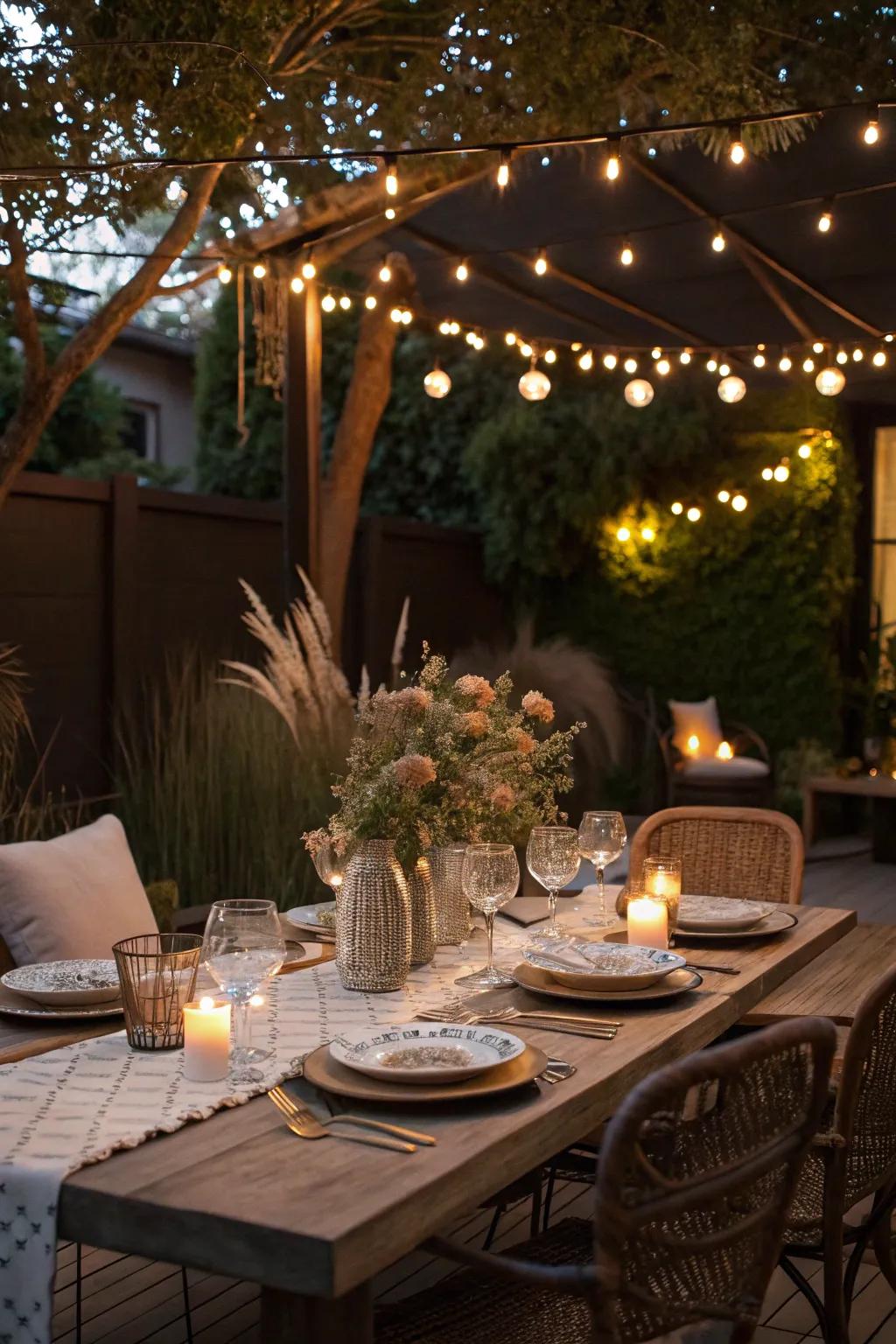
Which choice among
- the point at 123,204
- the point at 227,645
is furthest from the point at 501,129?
the point at 227,645

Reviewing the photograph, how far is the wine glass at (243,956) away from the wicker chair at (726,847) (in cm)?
164

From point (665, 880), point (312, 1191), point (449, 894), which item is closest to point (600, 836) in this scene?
Result: point (665, 880)

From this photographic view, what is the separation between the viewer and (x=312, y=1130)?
1.59m

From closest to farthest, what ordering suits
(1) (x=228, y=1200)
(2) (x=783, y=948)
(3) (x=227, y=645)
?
(1) (x=228, y=1200)
(2) (x=783, y=948)
(3) (x=227, y=645)

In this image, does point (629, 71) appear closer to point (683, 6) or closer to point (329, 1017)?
point (683, 6)

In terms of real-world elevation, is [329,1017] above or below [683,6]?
below

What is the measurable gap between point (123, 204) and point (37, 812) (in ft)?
6.31

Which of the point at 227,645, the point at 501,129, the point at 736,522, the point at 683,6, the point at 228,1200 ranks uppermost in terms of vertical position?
the point at 683,6

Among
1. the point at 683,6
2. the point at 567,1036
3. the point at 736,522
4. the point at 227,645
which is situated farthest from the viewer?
the point at 736,522

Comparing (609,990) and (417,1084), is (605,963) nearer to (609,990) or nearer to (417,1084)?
(609,990)

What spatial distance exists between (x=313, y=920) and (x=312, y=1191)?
130 centimetres

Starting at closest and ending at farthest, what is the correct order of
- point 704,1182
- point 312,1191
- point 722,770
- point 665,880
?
1. point 312,1191
2. point 704,1182
3. point 665,880
4. point 722,770

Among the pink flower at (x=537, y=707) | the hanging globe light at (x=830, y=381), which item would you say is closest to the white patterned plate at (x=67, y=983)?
the pink flower at (x=537, y=707)

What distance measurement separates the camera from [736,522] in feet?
30.3
